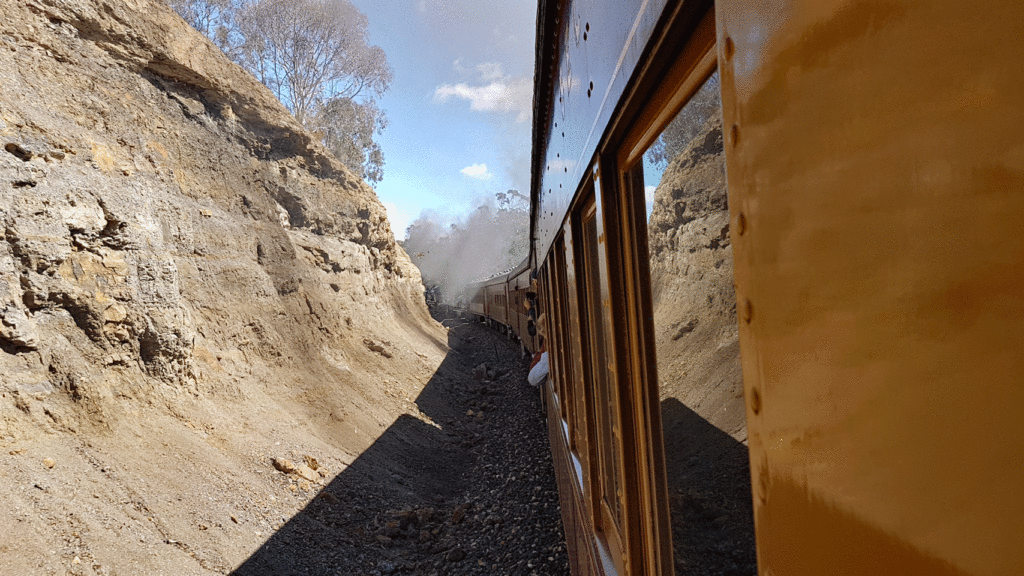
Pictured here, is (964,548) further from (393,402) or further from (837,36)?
(393,402)

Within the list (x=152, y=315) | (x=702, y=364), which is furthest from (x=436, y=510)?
(x=702, y=364)

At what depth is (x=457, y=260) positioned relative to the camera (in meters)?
75.2

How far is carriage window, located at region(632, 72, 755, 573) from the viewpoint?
0.89m

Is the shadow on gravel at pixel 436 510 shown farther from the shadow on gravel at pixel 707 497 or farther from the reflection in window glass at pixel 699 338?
the reflection in window glass at pixel 699 338

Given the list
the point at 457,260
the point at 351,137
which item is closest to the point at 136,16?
the point at 351,137

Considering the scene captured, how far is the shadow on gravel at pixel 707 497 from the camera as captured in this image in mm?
895

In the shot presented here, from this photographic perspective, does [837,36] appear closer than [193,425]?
Yes

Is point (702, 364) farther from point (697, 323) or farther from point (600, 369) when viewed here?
point (600, 369)

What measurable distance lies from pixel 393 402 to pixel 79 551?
5.72 meters

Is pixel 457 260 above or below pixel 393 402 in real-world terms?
above

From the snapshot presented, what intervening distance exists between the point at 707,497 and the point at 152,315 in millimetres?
6585

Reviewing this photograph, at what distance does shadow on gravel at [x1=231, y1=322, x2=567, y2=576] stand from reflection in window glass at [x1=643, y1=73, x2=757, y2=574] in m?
3.83

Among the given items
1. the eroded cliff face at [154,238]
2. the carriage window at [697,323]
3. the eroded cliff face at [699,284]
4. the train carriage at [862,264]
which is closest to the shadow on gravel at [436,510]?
the eroded cliff face at [154,238]

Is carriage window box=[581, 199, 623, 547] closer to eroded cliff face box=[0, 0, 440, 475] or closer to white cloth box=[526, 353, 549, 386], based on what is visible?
white cloth box=[526, 353, 549, 386]
